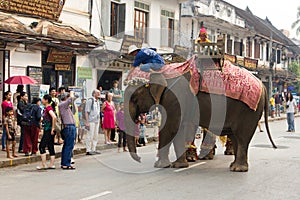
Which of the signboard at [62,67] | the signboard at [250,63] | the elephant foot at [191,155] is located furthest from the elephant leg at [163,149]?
the signboard at [250,63]

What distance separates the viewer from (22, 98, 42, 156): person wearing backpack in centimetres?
1142

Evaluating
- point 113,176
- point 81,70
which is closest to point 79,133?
point 81,70

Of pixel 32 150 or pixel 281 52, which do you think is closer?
pixel 32 150

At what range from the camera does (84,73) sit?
17.8m

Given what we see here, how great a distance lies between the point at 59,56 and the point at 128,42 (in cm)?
387

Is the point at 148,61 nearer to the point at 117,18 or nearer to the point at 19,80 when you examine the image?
the point at 19,80

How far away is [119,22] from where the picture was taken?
19484 mm

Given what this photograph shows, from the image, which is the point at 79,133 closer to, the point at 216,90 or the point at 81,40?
the point at 81,40

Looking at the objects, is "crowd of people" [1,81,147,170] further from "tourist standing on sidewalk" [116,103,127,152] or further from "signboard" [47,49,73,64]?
"signboard" [47,49,73,64]

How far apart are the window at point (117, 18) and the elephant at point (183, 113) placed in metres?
10.1

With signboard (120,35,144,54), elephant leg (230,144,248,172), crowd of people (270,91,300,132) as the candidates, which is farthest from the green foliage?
elephant leg (230,144,248,172)

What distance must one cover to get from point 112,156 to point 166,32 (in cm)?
1218

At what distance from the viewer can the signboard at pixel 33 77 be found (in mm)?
14743

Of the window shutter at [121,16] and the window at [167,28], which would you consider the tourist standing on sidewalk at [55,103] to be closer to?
the window shutter at [121,16]
